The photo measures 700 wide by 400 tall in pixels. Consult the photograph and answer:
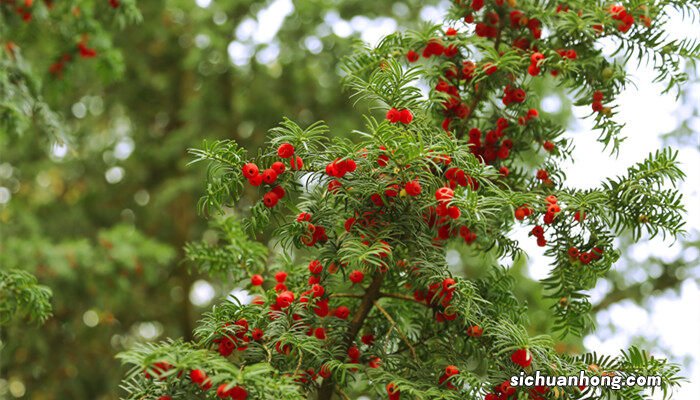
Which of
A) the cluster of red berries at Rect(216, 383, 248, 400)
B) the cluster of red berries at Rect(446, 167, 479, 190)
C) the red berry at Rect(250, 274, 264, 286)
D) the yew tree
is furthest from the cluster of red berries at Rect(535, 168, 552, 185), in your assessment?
the cluster of red berries at Rect(216, 383, 248, 400)

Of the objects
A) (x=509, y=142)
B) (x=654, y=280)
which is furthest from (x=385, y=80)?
(x=654, y=280)

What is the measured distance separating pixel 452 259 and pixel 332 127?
106 centimetres

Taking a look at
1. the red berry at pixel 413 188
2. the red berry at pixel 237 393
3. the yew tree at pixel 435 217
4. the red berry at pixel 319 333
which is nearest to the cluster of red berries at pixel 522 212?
the yew tree at pixel 435 217

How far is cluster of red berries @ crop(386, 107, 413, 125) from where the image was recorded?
1.30m

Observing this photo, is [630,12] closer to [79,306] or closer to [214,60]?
[214,60]

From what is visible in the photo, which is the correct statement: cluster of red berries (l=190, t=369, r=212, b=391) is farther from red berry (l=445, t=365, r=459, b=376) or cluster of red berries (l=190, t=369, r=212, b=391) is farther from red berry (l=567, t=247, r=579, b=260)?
red berry (l=567, t=247, r=579, b=260)

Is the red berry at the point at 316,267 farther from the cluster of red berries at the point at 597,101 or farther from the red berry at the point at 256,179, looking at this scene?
the cluster of red berries at the point at 597,101

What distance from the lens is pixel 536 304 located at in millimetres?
3955

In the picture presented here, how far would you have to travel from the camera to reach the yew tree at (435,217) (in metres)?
1.24

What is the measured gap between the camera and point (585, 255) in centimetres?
139

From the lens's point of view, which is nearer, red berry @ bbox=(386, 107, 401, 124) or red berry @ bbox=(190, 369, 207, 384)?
red berry @ bbox=(190, 369, 207, 384)

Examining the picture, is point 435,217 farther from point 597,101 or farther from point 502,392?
point 597,101

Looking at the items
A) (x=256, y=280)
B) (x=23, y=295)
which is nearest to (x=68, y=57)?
(x=23, y=295)

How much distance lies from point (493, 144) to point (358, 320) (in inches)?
20.1
